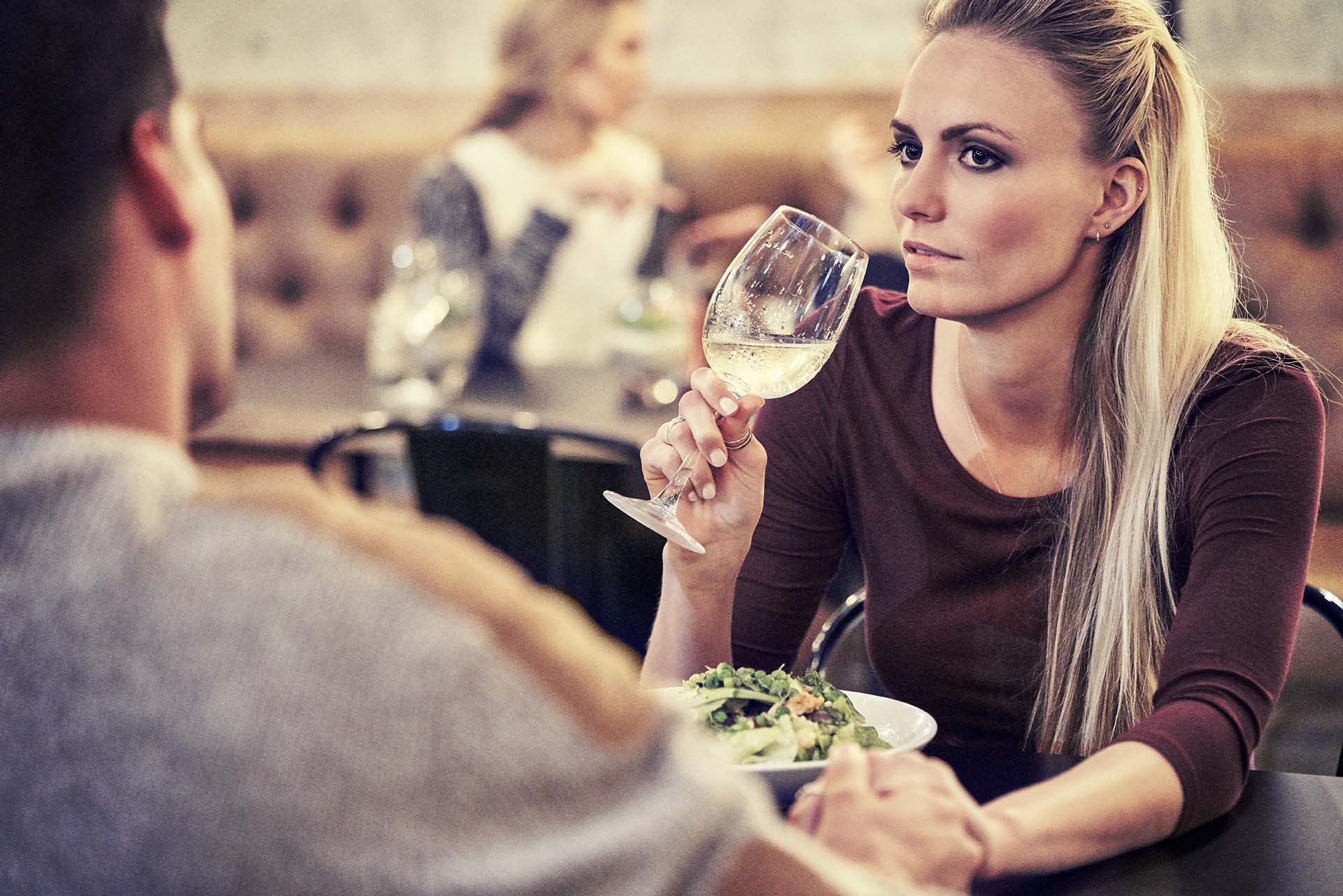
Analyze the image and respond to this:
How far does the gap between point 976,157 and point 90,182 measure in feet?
2.71

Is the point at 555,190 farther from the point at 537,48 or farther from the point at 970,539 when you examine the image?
the point at 970,539

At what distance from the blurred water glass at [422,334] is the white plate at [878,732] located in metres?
1.52

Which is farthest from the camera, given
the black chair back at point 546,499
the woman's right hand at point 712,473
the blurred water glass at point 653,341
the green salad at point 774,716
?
the blurred water glass at point 653,341

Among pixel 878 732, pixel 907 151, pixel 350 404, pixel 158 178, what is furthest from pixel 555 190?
pixel 158 178

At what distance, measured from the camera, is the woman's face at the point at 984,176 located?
1112 mm

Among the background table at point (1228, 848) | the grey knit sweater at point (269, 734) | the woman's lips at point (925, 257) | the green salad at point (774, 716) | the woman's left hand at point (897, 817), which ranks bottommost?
the background table at point (1228, 848)

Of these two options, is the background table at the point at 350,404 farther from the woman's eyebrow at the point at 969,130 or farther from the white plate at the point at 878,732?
the white plate at the point at 878,732

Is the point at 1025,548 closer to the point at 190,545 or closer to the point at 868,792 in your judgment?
the point at 868,792

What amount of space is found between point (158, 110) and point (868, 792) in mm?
476

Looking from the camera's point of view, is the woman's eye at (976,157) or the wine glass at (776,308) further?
the woman's eye at (976,157)

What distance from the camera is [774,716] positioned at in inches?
31.9

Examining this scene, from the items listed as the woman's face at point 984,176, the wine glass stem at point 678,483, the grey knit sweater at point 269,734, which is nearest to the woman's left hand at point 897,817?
the grey knit sweater at point 269,734

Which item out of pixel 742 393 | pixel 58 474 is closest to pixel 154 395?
pixel 58 474

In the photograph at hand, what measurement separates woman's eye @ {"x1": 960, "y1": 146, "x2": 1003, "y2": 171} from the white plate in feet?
1.59
